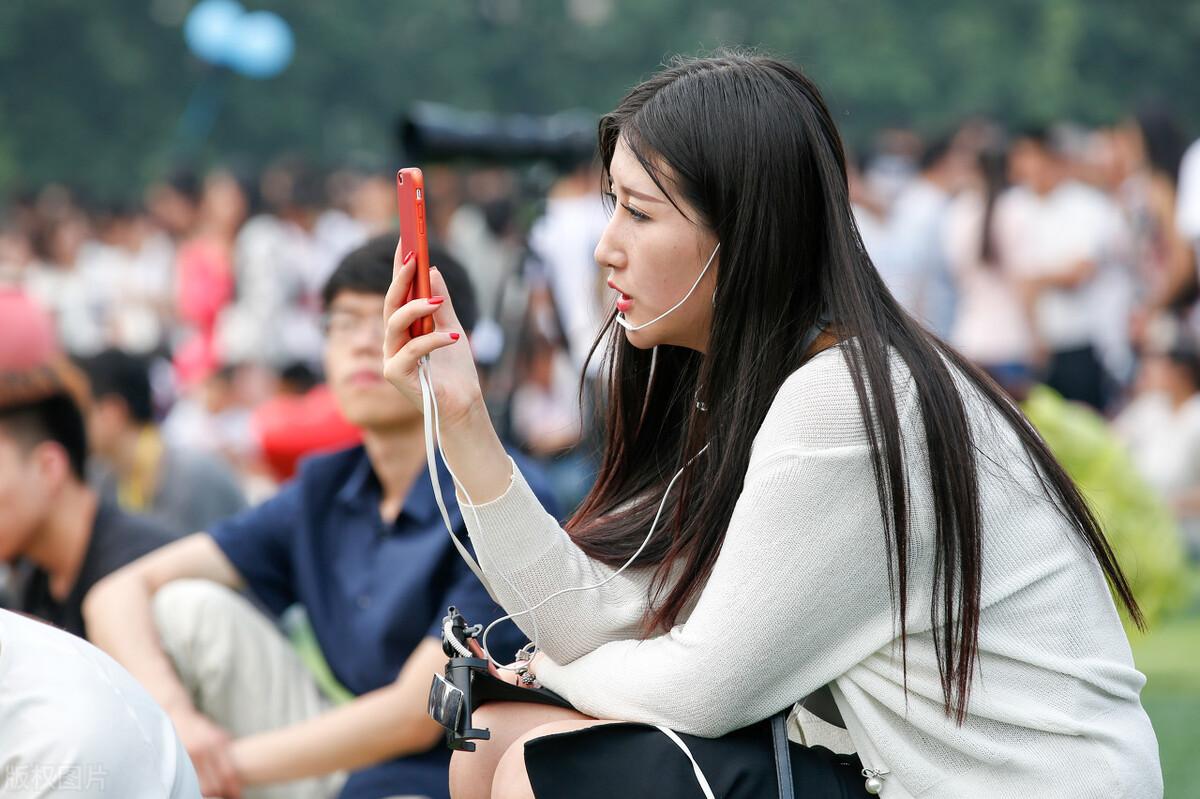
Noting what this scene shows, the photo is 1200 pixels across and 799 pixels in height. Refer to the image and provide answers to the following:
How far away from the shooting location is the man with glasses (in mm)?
2639

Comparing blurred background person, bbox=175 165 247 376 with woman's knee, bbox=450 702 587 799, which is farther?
blurred background person, bbox=175 165 247 376

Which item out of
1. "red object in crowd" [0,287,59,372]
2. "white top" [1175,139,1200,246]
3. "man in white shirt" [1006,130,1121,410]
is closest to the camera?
"red object in crowd" [0,287,59,372]

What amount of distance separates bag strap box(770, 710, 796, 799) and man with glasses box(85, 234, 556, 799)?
0.83 meters

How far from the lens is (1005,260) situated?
6.70m

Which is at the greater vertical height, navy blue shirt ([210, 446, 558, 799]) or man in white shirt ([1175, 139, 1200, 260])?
man in white shirt ([1175, 139, 1200, 260])

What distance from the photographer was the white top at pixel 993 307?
A: 6.65 meters

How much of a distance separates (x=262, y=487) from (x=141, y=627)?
423 cm

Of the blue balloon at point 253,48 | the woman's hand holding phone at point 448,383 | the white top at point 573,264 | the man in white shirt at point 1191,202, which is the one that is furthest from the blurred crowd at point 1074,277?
the blue balloon at point 253,48

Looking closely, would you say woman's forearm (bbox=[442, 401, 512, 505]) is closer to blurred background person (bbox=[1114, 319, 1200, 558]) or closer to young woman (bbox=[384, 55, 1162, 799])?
young woman (bbox=[384, 55, 1162, 799])

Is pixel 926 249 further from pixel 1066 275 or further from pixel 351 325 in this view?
pixel 351 325

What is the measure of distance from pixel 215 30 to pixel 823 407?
13681 millimetres

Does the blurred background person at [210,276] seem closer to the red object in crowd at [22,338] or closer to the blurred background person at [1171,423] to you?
the blurred background person at [1171,423]

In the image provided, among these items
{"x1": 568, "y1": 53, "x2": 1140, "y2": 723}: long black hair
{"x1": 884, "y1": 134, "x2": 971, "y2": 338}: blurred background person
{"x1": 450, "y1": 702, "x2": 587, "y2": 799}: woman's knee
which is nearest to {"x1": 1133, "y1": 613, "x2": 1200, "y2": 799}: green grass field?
{"x1": 568, "y1": 53, "x2": 1140, "y2": 723}: long black hair

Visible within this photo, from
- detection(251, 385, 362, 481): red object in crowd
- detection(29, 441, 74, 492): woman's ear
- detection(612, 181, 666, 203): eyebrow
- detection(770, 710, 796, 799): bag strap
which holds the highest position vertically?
detection(612, 181, 666, 203): eyebrow
